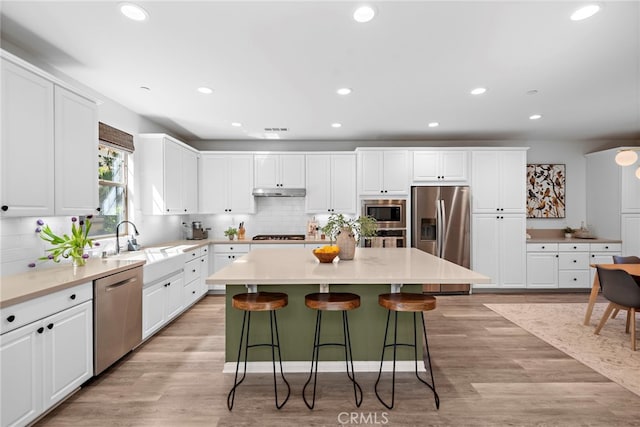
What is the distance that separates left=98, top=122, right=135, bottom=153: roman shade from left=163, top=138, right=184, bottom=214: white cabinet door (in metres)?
0.44

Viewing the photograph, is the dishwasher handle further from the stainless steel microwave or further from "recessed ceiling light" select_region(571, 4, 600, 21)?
"recessed ceiling light" select_region(571, 4, 600, 21)

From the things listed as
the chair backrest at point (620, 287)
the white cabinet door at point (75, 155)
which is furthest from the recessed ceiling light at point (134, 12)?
the chair backrest at point (620, 287)

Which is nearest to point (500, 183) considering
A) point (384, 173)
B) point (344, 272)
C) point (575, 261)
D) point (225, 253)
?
point (575, 261)

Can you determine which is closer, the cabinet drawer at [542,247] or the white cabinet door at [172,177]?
the white cabinet door at [172,177]

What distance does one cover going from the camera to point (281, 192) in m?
5.59

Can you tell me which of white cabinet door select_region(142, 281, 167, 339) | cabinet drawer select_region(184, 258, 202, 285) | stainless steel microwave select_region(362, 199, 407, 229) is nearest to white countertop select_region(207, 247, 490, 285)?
white cabinet door select_region(142, 281, 167, 339)

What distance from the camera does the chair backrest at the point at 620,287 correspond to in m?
3.23

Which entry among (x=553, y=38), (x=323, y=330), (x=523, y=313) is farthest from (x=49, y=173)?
(x=523, y=313)

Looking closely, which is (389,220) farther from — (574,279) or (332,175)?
(574,279)

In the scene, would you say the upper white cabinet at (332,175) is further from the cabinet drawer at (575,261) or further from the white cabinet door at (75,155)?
the cabinet drawer at (575,261)

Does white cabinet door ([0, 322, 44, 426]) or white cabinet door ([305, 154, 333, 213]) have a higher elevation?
white cabinet door ([305, 154, 333, 213])

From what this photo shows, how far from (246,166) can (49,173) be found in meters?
3.35

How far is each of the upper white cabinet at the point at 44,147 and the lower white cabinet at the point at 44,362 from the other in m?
0.80

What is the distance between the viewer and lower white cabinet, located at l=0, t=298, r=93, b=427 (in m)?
1.80
